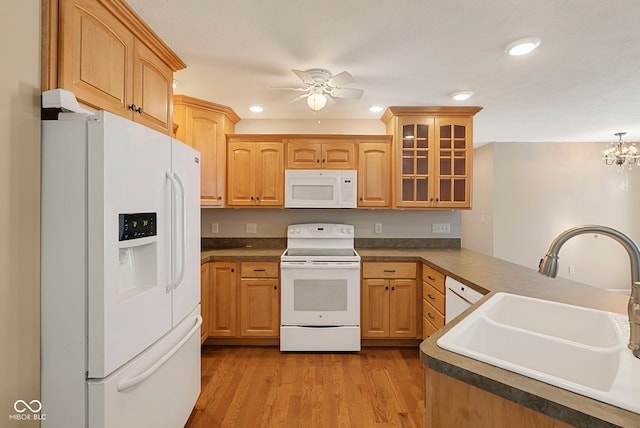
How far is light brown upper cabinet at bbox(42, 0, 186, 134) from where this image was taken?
3.88 ft

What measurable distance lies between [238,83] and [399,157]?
169 cm

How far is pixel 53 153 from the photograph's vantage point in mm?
1062

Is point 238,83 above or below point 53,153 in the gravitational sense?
above

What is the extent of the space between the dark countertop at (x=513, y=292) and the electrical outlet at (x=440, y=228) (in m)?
0.29

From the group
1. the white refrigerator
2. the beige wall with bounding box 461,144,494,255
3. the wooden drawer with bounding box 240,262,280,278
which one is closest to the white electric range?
the wooden drawer with bounding box 240,262,280,278

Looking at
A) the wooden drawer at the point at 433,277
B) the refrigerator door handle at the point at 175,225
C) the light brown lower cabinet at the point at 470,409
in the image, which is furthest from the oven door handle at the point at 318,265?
the light brown lower cabinet at the point at 470,409

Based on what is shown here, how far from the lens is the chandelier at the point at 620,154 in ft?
12.5

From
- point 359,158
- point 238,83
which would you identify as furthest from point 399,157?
point 238,83

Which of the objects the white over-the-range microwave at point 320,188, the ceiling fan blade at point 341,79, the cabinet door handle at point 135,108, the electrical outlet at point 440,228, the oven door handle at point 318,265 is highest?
the ceiling fan blade at point 341,79

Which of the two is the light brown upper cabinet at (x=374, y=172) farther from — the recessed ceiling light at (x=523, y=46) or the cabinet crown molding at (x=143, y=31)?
the cabinet crown molding at (x=143, y=31)

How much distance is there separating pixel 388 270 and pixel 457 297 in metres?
0.74

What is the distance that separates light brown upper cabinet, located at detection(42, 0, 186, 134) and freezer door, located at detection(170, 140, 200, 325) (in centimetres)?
44

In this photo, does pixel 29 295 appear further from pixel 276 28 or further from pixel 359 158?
pixel 359 158

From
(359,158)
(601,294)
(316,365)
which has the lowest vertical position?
(316,365)
